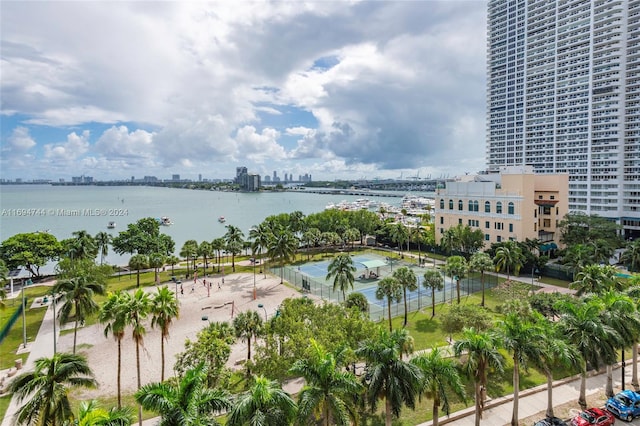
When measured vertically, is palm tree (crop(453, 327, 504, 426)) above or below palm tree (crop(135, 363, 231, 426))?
below

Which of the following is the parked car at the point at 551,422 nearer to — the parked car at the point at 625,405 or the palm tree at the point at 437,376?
the parked car at the point at 625,405

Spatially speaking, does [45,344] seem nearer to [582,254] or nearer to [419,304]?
[419,304]

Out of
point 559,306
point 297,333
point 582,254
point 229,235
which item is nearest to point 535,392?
point 559,306

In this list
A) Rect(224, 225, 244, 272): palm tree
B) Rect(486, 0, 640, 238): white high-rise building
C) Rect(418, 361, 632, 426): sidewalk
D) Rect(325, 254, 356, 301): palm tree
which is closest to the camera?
Rect(418, 361, 632, 426): sidewalk

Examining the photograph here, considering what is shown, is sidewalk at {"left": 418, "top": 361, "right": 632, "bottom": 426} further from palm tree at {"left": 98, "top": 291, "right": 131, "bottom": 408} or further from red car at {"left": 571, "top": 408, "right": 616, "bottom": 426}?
palm tree at {"left": 98, "top": 291, "right": 131, "bottom": 408}

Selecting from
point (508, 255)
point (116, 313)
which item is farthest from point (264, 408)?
point (508, 255)

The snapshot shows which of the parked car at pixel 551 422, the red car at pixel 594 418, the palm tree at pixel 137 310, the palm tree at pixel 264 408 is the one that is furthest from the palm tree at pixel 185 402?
the red car at pixel 594 418

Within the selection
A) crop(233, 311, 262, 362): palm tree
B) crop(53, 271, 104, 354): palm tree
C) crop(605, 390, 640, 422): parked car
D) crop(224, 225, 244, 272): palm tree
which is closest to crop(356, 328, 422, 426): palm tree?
crop(233, 311, 262, 362): palm tree

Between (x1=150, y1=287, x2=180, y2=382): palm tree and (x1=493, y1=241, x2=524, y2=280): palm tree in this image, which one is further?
(x1=493, y1=241, x2=524, y2=280): palm tree
